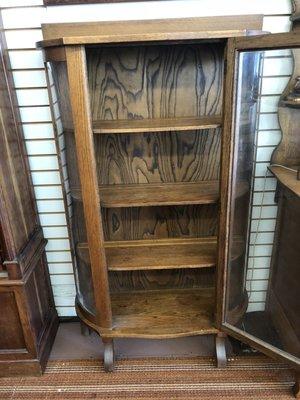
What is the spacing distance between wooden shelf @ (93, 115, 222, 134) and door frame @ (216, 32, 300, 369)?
0.12m

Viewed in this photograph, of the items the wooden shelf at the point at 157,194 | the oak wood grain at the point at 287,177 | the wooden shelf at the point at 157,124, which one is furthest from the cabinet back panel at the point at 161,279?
the wooden shelf at the point at 157,124

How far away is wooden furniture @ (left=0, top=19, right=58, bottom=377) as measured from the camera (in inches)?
66.6

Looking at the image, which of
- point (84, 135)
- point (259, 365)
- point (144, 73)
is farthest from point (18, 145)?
point (259, 365)

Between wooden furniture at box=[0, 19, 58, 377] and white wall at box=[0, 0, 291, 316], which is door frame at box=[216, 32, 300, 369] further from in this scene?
wooden furniture at box=[0, 19, 58, 377]

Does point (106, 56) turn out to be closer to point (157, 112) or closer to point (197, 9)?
point (157, 112)

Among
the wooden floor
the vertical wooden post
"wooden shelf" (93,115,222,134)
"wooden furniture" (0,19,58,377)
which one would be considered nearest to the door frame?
"wooden shelf" (93,115,222,134)

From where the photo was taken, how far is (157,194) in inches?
72.7

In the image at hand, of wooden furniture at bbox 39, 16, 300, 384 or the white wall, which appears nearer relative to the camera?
wooden furniture at bbox 39, 16, 300, 384

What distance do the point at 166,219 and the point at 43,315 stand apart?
956mm

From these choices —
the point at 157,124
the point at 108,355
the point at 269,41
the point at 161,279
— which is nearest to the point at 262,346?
the point at 161,279

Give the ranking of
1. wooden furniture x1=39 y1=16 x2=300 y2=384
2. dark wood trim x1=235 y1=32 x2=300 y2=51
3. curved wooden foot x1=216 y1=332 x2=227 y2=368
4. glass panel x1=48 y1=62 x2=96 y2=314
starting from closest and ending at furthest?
dark wood trim x1=235 y1=32 x2=300 y2=51 → wooden furniture x1=39 y1=16 x2=300 y2=384 → glass panel x1=48 y1=62 x2=96 y2=314 → curved wooden foot x1=216 y1=332 x2=227 y2=368

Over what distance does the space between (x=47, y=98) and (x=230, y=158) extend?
1.03m

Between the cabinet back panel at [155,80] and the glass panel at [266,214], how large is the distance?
0.84 ft

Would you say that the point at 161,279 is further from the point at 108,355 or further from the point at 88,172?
the point at 88,172
